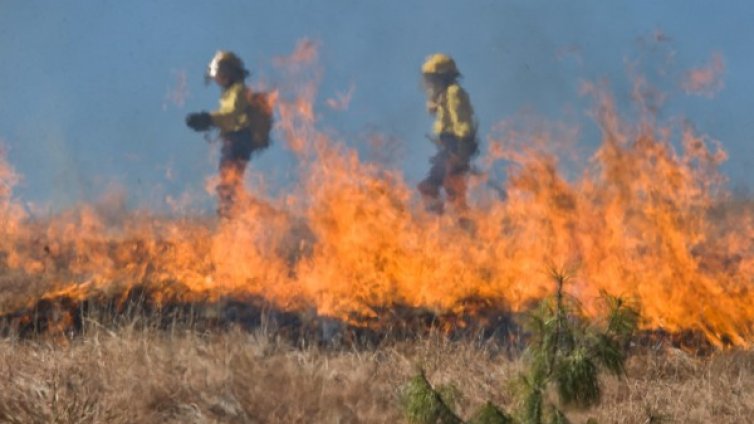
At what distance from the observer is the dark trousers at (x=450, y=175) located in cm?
1242

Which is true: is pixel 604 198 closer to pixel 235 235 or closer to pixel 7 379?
pixel 235 235

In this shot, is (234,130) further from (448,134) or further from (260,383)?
(260,383)

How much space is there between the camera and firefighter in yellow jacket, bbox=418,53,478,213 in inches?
491

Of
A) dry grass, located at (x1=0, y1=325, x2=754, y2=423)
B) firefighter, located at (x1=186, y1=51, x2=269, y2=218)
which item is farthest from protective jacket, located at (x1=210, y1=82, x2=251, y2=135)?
dry grass, located at (x1=0, y1=325, x2=754, y2=423)

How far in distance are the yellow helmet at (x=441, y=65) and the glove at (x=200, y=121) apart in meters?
3.43

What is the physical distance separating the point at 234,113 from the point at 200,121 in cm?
51

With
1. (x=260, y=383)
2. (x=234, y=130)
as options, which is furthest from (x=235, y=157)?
(x=260, y=383)

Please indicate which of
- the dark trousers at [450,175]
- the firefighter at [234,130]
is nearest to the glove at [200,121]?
the firefighter at [234,130]

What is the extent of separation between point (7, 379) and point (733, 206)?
47.2 ft

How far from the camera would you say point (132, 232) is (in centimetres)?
1294

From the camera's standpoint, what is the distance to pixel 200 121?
40.8 feet

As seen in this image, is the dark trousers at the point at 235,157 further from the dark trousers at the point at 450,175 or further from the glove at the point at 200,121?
the dark trousers at the point at 450,175

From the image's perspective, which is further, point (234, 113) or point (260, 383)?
point (234, 113)

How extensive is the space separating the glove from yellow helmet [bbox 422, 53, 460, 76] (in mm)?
3432
